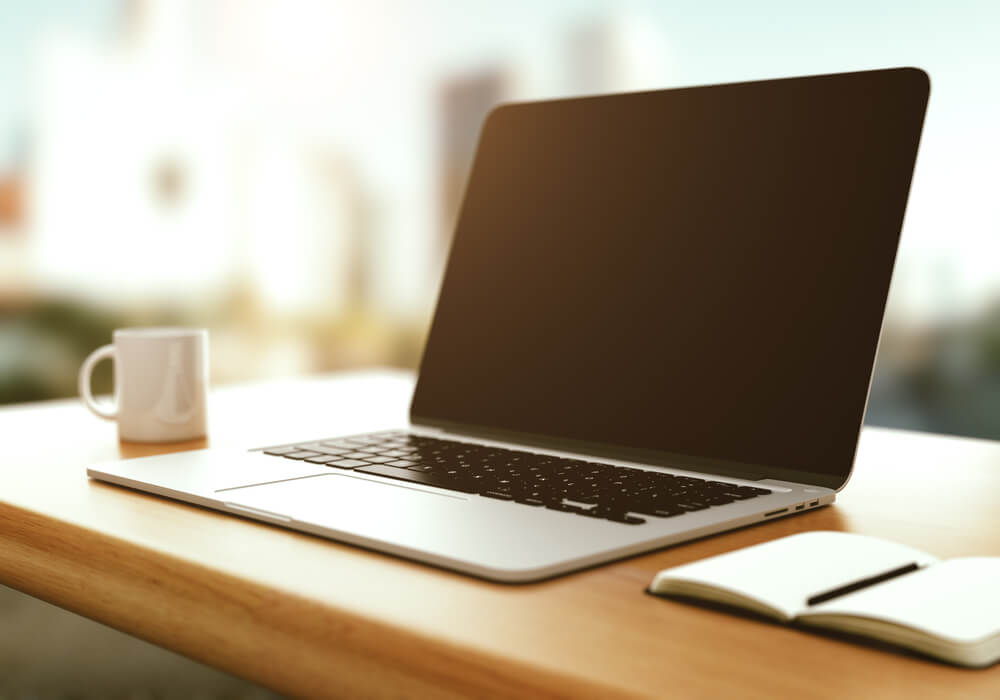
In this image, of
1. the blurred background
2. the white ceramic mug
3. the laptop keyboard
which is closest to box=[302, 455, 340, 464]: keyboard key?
the laptop keyboard

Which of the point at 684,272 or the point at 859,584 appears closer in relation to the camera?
the point at 859,584

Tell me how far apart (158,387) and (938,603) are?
77 cm

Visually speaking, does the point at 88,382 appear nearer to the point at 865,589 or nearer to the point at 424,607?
the point at 424,607

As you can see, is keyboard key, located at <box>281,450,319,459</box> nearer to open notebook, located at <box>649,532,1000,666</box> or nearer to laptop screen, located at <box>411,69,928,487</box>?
laptop screen, located at <box>411,69,928,487</box>

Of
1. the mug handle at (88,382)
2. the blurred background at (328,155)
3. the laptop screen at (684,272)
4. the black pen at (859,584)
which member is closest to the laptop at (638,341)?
the laptop screen at (684,272)

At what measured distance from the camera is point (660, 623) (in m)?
0.46

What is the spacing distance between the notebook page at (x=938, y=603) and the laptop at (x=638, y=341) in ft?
0.47

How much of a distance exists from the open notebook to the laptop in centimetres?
8

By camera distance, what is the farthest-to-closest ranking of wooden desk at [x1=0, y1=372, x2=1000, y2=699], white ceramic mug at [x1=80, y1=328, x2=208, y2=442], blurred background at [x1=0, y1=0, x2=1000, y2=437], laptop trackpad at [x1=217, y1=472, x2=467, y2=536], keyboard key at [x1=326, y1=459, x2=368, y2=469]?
blurred background at [x1=0, y1=0, x2=1000, y2=437] < white ceramic mug at [x1=80, y1=328, x2=208, y2=442] < keyboard key at [x1=326, y1=459, x2=368, y2=469] < laptop trackpad at [x1=217, y1=472, x2=467, y2=536] < wooden desk at [x1=0, y1=372, x2=1000, y2=699]

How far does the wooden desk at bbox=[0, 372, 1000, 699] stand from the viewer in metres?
0.41

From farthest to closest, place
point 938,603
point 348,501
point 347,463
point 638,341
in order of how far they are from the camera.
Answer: point 638,341 → point 347,463 → point 348,501 → point 938,603

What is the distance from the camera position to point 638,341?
0.89 meters

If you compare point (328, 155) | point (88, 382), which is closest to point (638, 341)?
point (88, 382)

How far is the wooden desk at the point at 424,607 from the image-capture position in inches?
16.0
